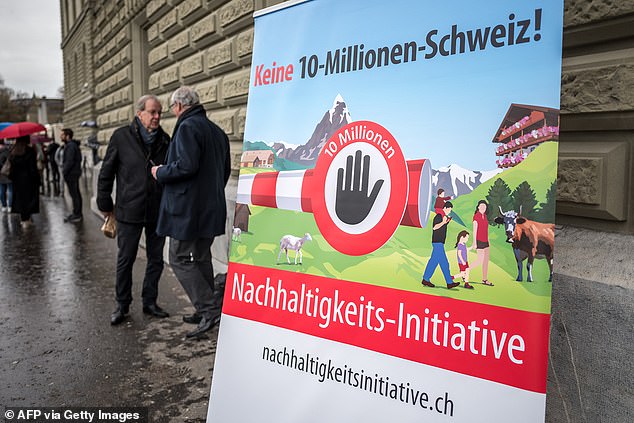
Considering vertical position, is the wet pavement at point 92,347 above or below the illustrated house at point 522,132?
below

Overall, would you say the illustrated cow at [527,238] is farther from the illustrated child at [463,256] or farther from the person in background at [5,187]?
the person in background at [5,187]

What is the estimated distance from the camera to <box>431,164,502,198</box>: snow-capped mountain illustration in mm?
1520

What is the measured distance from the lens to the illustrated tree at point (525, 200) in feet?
4.70

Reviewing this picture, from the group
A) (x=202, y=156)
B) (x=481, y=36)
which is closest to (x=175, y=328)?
(x=202, y=156)

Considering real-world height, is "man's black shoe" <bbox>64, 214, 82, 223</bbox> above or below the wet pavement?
above

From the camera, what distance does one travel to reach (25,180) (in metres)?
9.51

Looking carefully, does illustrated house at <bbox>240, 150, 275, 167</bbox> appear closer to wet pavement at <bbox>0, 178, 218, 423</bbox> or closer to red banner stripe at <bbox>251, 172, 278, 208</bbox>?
red banner stripe at <bbox>251, 172, 278, 208</bbox>

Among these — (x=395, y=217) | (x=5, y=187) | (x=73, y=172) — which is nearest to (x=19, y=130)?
(x=73, y=172)

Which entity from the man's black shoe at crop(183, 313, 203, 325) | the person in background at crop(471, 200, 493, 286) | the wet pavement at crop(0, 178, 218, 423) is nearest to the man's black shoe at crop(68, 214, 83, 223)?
the wet pavement at crop(0, 178, 218, 423)

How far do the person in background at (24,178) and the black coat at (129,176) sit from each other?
Result: 624 centimetres

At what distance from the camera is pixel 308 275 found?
6.19 ft

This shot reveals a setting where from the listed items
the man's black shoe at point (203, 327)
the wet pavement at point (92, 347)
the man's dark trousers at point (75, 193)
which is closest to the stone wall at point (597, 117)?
the wet pavement at point (92, 347)

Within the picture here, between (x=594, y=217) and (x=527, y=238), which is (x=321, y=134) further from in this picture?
(x=594, y=217)

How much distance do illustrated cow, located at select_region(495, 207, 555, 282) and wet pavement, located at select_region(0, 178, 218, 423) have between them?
203cm
